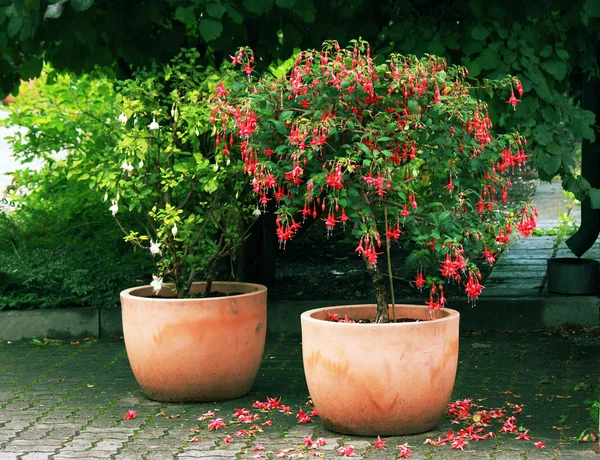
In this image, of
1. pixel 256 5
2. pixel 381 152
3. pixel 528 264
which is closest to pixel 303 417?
pixel 381 152

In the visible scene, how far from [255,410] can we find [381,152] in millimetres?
1807

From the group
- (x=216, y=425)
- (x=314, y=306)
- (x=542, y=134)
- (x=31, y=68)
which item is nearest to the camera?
(x=216, y=425)

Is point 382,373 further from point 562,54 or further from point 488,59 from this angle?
point 562,54

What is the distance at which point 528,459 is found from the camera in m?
4.66

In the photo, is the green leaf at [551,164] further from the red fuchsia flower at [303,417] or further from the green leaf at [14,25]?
the green leaf at [14,25]

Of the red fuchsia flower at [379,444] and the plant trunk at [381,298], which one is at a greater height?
the plant trunk at [381,298]

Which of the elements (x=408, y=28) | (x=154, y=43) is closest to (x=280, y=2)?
(x=408, y=28)

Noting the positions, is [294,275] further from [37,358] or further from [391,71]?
[391,71]

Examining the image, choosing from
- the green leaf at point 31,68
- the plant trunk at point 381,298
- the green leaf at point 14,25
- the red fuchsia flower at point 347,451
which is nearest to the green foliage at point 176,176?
the green leaf at point 14,25

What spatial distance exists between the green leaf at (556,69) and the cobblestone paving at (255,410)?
203 cm

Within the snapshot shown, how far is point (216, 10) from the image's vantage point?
21.2 feet

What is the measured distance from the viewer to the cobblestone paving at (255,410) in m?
4.90

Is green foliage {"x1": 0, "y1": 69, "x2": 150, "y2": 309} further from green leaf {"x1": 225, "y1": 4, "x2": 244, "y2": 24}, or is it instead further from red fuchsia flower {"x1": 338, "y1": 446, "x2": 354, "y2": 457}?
red fuchsia flower {"x1": 338, "y1": 446, "x2": 354, "y2": 457}

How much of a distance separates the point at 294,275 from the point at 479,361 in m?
3.10
